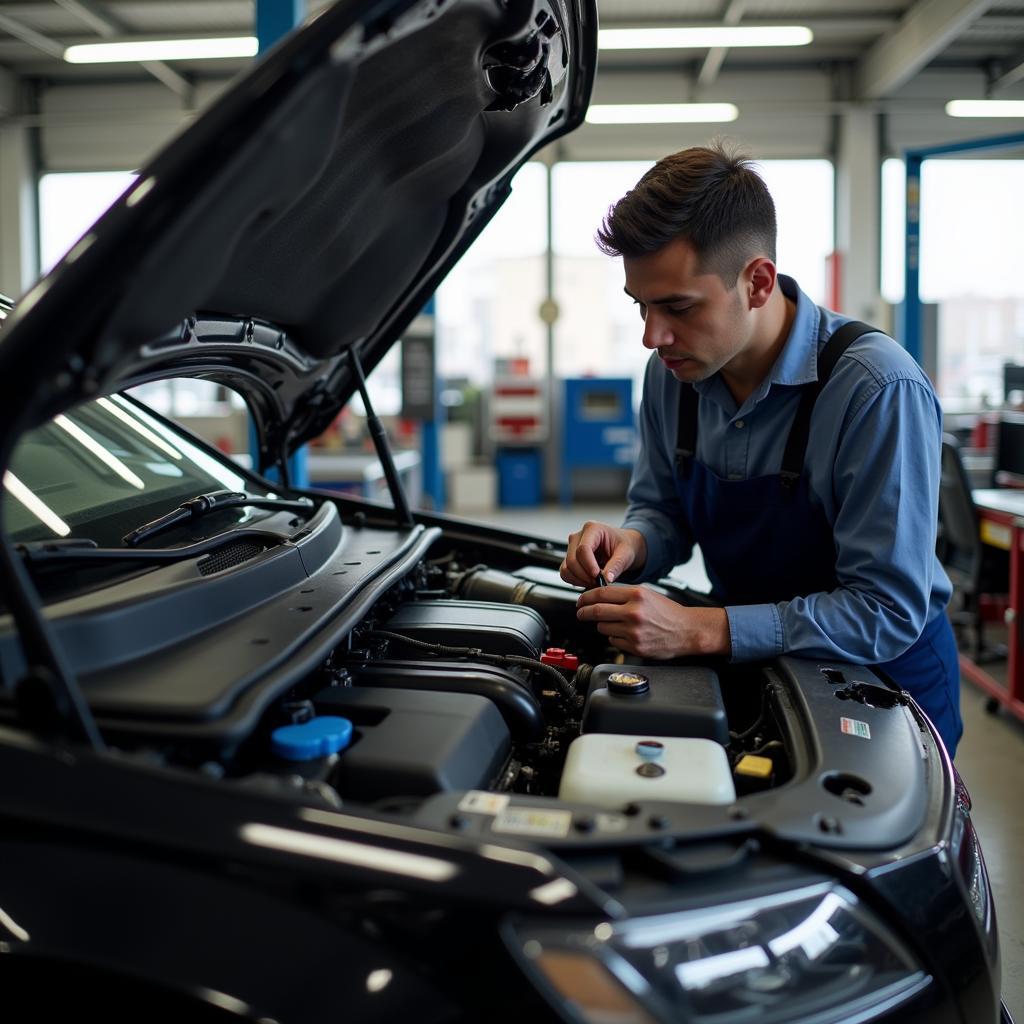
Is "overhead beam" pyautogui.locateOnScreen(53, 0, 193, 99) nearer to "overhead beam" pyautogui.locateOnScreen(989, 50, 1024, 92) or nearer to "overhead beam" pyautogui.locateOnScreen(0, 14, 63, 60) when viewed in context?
"overhead beam" pyautogui.locateOnScreen(0, 14, 63, 60)

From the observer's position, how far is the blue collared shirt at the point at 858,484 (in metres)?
1.43

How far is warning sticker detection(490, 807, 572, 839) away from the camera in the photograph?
2.82ft

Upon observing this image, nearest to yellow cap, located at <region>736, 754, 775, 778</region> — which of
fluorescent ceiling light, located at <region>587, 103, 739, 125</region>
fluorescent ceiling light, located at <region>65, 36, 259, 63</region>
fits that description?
fluorescent ceiling light, located at <region>65, 36, 259, 63</region>

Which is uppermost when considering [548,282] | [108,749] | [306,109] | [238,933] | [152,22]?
[152,22]

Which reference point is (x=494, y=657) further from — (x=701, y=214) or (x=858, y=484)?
(x=701, y=214)

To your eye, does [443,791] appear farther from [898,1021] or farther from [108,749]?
[898,1021]

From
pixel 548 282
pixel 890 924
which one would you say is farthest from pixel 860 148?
pixel 890 924

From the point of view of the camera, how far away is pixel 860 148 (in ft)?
28.8

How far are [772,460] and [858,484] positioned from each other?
198 millimetres

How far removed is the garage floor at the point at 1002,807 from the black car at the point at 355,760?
37.6 inches

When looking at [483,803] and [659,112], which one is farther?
[659,112]

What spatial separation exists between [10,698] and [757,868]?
2.42 feet

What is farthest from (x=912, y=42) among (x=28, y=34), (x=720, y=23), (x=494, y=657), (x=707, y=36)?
(x=494, y=657)

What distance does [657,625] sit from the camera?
1420mm
